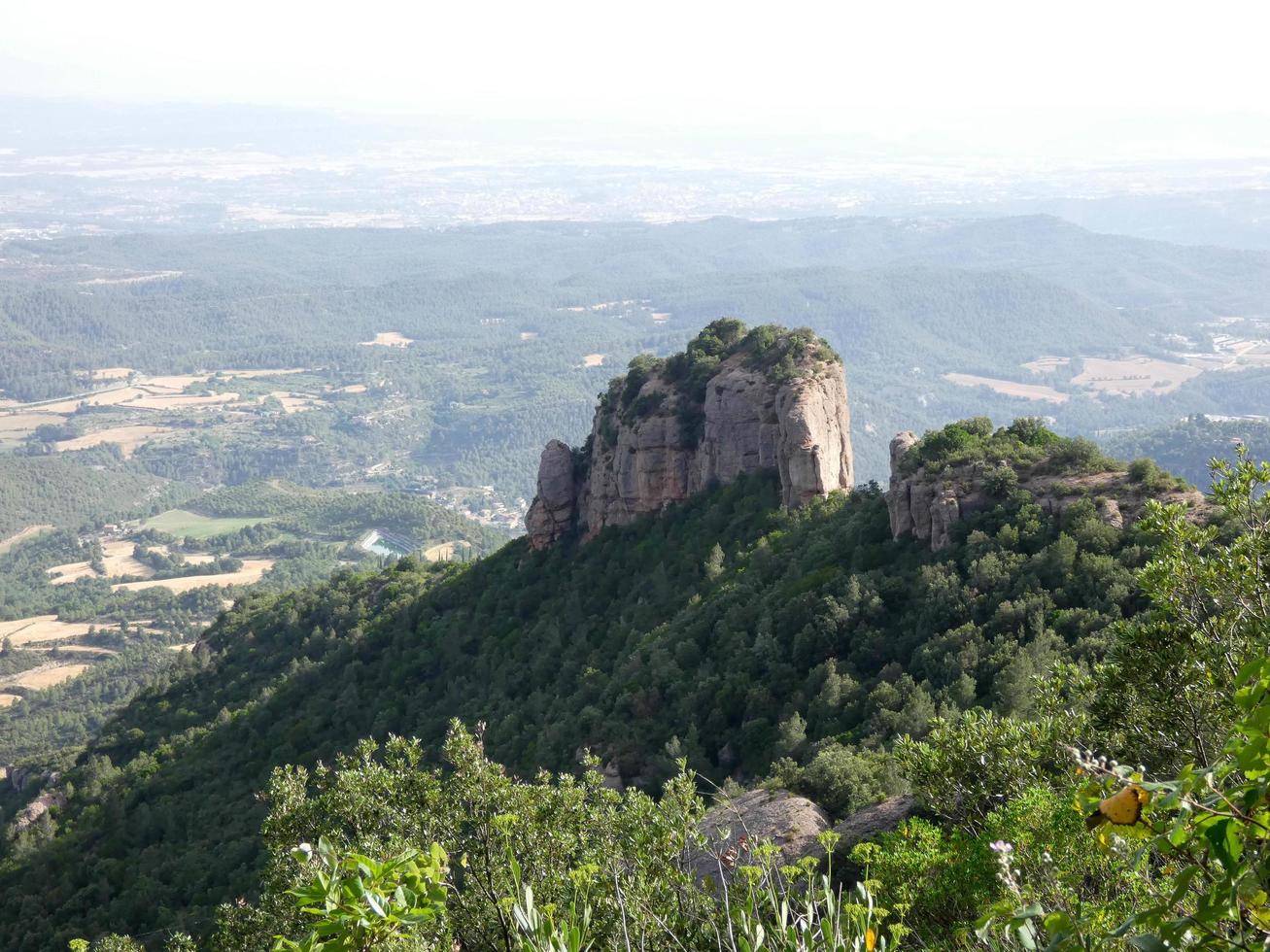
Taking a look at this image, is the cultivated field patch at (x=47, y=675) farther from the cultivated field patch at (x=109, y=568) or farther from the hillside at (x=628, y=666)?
the hillside at (x=628, y=666)

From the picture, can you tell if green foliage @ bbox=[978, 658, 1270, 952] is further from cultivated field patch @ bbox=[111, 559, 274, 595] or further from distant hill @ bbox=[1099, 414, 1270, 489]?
cultivated field patch @ bbox=[111, 559, 274, 595]

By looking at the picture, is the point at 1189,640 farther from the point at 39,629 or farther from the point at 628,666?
the point at 39,629

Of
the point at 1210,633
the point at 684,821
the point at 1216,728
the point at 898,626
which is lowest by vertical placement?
the point at 898,626

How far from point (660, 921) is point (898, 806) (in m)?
11.5

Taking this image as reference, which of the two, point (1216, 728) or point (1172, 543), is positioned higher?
point (1172, 543)

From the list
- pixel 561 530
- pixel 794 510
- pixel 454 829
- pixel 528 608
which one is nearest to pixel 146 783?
pixel 528 608

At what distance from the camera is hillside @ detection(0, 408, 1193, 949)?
3319 centimetres

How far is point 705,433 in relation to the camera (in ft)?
181

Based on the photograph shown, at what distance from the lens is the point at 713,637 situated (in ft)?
137

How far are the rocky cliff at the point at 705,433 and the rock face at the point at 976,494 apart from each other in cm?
746

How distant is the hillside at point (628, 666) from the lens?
1307 inches

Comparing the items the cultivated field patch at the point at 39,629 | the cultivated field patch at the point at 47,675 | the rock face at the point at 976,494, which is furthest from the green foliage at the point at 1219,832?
the cultivated field patch at the point at 39,629

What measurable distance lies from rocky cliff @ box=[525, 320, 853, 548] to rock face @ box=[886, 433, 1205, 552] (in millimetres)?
7456

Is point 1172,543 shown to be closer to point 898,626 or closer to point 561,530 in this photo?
point 898,626
